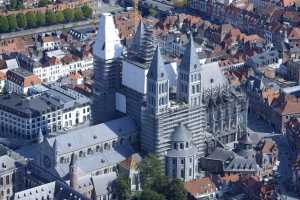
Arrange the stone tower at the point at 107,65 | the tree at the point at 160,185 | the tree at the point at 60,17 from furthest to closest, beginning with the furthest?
the tree at the point at 60,17, the stone tower at the point at 107,65, the tree at the point at 160,185

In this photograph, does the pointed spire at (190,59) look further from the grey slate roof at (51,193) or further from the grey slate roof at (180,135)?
the grey slate roof at (51,193)

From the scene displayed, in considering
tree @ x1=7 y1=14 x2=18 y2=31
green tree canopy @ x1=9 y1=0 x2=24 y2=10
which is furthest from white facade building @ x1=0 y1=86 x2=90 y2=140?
green tree canopy @ x1=9 y1=0 x2=24 y2=10

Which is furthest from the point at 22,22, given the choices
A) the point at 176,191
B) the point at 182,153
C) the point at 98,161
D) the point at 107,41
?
the point at 176,191

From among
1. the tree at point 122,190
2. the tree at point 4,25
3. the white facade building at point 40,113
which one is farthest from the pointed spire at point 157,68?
the tree at point 4,25

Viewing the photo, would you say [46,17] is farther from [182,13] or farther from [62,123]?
[62,123]

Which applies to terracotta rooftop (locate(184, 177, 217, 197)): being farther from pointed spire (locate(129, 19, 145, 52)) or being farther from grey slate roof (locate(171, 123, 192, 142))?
pointed spire (locate(129, 19, 145, 52))

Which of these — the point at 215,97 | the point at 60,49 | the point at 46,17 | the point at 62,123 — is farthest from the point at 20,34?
the point at 215,97
